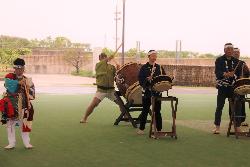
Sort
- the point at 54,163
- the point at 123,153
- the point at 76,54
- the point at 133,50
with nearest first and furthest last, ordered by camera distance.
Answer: the point at 54,163, the point at 123,153, the point at 76,54, the point at 133,50

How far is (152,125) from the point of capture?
10.6m

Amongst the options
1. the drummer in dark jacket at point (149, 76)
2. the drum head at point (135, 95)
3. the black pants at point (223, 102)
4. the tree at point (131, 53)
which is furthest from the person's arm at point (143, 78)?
the tree at point (131, 53)

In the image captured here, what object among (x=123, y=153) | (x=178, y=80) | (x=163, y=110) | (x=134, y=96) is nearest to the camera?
(x=123, y=153)

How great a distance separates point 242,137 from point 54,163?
4.64m

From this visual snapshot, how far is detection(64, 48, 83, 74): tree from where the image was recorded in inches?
2675

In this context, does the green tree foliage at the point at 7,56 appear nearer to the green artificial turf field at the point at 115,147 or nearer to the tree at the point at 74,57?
the tree at the point at 74,57

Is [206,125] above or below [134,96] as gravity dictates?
below

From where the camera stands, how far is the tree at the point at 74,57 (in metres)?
67.9

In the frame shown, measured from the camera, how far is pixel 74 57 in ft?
226

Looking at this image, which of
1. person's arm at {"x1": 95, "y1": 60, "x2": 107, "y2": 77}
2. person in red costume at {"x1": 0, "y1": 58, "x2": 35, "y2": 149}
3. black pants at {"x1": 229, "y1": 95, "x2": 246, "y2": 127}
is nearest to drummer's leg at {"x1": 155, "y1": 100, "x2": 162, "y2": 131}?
black pants at {"x1": 229, "y1": 95, "x2": 246, "y2": 127}

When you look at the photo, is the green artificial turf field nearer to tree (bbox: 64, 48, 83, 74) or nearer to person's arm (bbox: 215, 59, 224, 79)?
person's arm (bbox: 215, 59, 224, 79)

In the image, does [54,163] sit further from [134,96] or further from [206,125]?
[206,125]

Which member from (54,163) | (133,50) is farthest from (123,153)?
(133,50)

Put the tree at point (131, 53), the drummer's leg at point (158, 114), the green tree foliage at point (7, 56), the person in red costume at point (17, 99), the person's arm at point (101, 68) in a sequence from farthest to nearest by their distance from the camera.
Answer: the tree at point (131, 53) → the green tree foliage at point (7, 56) → the person's arm at point (101, 68) → the drummer's leg at point (158, 114) → the person in red costume at point (17, 99)
